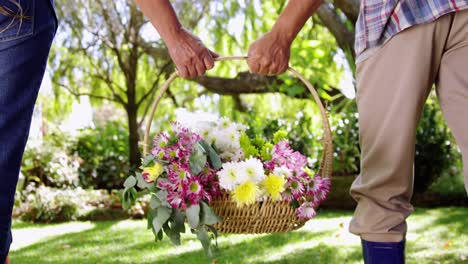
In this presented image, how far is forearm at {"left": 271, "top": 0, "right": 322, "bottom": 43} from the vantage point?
185cm

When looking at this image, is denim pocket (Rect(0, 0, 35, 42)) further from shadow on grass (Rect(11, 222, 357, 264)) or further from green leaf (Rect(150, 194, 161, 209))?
shadow on grass (Rect(11, 222, 357, 264))

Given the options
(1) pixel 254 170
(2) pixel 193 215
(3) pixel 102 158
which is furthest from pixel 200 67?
(3) pixel 102 158

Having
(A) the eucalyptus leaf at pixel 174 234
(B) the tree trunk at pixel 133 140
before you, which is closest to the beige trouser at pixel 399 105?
(A) the eucalyptus leaf at pixel 174 234

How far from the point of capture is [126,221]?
4.93 meters

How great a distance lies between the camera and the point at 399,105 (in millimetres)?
1620

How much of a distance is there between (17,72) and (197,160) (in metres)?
0.48

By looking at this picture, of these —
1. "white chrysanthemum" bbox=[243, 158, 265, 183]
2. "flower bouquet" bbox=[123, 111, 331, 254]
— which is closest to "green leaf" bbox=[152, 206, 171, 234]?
"flower bouquet" bbox=[123, 111, 331, 254]

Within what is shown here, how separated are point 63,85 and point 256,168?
584cm

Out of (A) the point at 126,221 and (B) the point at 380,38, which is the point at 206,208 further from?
(A) the point at 126,221

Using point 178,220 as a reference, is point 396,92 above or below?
above

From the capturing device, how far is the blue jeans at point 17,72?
167 cm

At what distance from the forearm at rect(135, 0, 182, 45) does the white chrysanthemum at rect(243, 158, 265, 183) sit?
407 millimetres

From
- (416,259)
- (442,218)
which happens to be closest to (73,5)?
(442,218)

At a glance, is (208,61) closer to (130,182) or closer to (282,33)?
(282,33)
